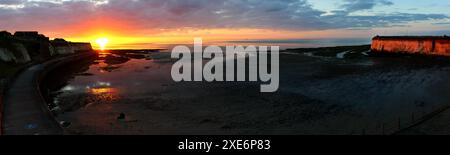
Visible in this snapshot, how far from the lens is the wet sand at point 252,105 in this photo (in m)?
21.2

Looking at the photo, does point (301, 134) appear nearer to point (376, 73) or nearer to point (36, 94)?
point (36, 94)

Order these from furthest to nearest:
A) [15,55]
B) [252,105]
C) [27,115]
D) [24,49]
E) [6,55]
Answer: [24,49] < [15,55] < [6,55] < [252,105] < [27,115]

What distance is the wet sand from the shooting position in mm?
21234

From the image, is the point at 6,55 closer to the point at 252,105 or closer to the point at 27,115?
the point at 27,115

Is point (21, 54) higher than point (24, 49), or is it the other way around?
point (24, 49)

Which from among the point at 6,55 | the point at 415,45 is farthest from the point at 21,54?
the point at 415,45

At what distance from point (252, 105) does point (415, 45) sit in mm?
59499

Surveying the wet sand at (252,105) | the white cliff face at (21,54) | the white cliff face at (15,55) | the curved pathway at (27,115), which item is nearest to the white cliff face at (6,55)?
the white cliff face at (15,55)

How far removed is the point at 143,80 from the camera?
1745 inches

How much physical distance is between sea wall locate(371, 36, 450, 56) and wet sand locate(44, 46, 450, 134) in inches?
1088

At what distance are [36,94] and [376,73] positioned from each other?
3641 centimetres

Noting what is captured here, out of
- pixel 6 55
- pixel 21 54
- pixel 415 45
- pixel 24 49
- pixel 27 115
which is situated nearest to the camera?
pixel 27 115

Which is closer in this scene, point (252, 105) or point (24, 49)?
point (252, 105)

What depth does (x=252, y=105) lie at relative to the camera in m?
26.9
